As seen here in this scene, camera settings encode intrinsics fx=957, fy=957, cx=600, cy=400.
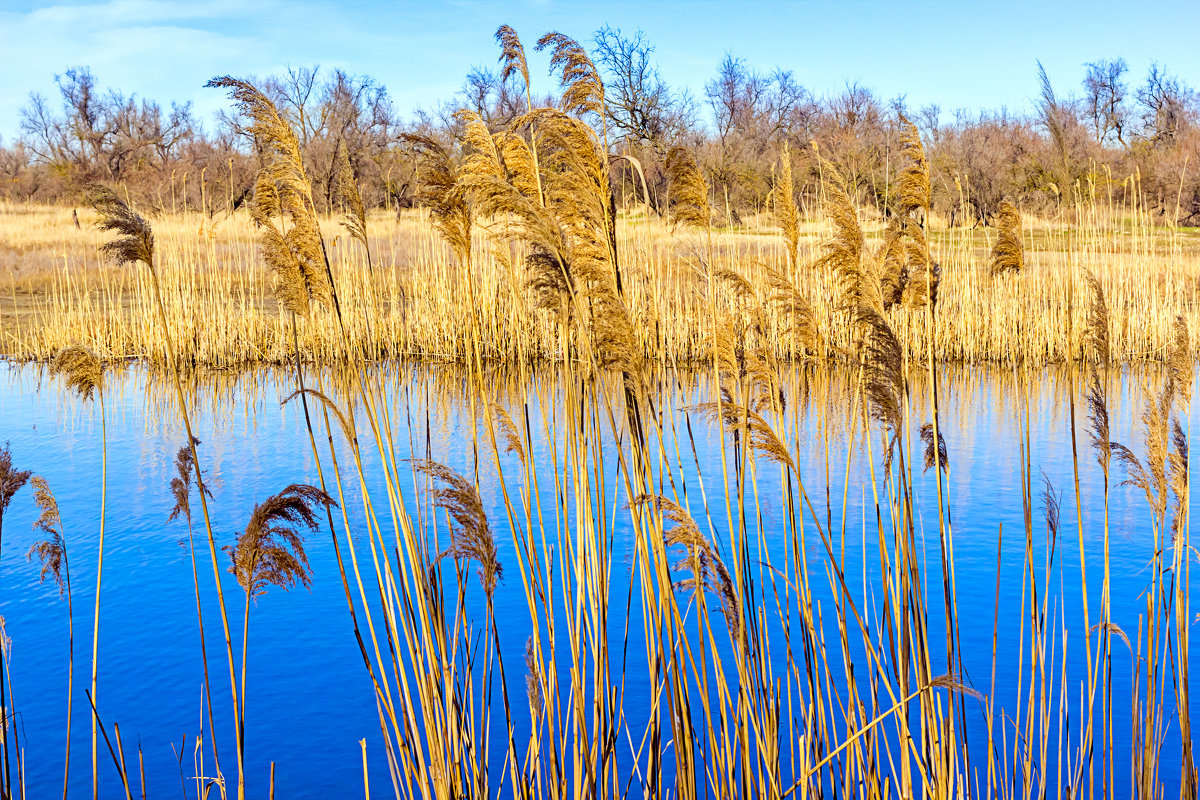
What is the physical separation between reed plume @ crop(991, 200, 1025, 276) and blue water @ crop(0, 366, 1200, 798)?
85 centimetres

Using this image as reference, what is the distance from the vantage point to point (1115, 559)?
528cm

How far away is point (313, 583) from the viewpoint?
535 cm

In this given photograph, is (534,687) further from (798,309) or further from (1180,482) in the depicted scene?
Answer: (1180,482)

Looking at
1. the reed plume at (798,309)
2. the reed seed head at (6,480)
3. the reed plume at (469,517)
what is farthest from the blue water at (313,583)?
the reed seed head at (6,480)

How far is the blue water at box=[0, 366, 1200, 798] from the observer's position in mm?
3797

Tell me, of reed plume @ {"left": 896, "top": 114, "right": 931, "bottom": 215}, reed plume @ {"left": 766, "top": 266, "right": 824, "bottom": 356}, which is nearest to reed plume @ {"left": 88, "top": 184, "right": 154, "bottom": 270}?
reed plume @ {"left": 766, "top": 266, "right": 824, "bottom": 356}

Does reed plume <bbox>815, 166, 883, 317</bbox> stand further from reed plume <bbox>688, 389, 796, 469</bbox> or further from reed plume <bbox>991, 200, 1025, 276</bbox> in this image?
reed plume <bbox>991, 200, 1025, 276</bbox>

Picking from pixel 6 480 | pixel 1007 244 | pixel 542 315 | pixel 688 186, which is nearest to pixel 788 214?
pixel 688 186

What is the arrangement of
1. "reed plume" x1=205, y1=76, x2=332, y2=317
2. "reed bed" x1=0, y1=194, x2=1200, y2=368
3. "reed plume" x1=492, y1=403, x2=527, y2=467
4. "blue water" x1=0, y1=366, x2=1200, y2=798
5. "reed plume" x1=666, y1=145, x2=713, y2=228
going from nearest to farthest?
"reed plume" x1=205, y1=76, x2=332, y2=317 < "reed plume" x1=666, y1=145, x2=713, y2=228 < "reed plume" x1=492, y1=403, x2=527, y2=467 < "blue water" x1=0, y1=366, x2=1200, y2=798 < "reed bed" x1=0, y1=194, x2=1200, y2=368

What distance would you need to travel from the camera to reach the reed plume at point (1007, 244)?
9.38 feet

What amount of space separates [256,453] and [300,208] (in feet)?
18.9

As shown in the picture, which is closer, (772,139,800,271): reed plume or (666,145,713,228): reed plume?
(666,145,713,228): reed plume

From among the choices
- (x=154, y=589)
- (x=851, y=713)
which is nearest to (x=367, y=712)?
(x=154, y=589)

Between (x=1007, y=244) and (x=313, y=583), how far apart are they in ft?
13.3
